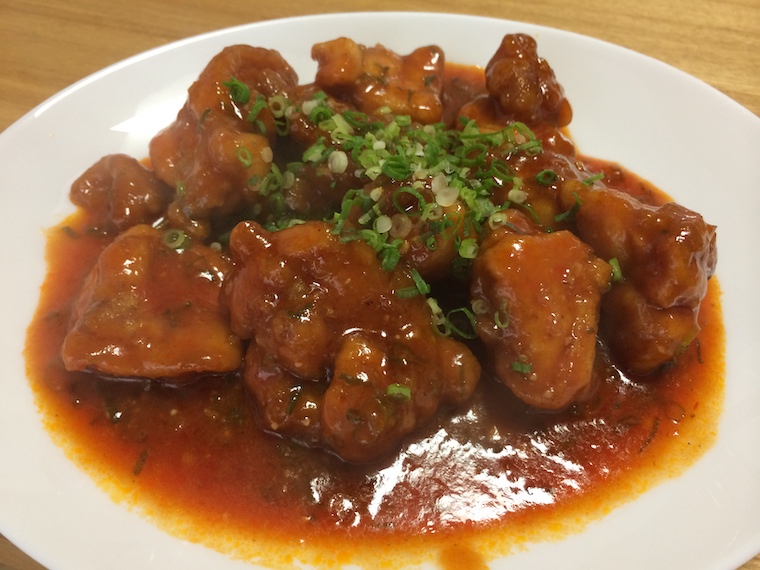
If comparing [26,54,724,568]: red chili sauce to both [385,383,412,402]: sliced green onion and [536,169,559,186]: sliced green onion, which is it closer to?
[385,383,412,402]: sliced green onion

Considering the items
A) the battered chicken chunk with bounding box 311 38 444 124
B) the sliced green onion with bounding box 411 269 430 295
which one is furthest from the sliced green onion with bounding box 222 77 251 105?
the sliced green onion with bounding box 411 269 430 295

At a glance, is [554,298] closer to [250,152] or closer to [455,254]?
[455,254]

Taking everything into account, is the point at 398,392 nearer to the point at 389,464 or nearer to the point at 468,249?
the point at 389,464

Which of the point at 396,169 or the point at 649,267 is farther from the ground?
the point at 396,169

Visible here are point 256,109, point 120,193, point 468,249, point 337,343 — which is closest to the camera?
point 337,343

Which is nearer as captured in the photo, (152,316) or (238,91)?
(152,316)

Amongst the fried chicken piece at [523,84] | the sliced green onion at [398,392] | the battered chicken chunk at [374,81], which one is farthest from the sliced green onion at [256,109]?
the sliced green onion at [398,392]

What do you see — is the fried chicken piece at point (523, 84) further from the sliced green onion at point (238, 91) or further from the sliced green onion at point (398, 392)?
the sliced green onion at point (398, 392)

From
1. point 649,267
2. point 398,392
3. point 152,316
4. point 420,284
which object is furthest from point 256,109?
point 649,267
